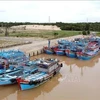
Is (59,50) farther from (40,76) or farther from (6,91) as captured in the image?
(6,91)

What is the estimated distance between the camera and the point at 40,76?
55.4ft

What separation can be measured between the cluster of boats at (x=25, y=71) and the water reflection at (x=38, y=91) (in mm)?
385

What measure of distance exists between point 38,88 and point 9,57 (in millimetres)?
6193

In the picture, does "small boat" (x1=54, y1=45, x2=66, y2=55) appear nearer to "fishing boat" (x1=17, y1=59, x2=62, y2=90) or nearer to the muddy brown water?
the muddy brown water

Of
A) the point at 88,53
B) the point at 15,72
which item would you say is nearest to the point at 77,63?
the point at 88,53

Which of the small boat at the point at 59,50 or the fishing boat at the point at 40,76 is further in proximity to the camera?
the small boat at the point at 59,50

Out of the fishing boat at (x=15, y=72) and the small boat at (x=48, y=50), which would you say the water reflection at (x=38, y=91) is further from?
the small boat at (x=48, y=50)

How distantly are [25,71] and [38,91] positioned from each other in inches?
105

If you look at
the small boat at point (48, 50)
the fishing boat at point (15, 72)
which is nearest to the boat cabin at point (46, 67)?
the fishing boat at point (15, 72)

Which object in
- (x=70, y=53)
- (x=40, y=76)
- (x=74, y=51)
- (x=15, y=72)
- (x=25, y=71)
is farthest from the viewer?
(x=74, y=51)

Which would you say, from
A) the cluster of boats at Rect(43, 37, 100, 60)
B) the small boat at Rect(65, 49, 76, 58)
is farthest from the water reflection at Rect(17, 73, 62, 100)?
the small boat at Rect(65, 49, 76, 58)

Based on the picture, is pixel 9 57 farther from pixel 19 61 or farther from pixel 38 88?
pixel 38 88

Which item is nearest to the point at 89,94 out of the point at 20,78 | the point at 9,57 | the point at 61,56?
the point at 20,78

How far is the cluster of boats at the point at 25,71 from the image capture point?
15727 millimetres
